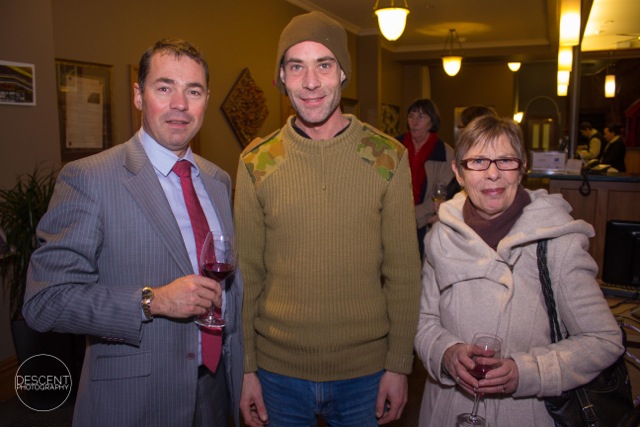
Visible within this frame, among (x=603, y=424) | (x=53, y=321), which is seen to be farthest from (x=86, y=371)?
(x=603, y=424)

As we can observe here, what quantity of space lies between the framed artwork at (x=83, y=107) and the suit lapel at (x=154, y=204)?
2724 mm

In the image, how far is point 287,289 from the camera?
66.2 inches

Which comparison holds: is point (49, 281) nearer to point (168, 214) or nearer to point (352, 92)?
point (168, 214)

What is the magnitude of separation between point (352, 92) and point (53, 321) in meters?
9.03

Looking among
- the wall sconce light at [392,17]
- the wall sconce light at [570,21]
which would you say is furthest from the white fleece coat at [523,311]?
the wall sconce light at [570,21]

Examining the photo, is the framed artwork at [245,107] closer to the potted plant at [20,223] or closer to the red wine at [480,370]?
the potted plant at [20,223]

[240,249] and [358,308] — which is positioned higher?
[240,249]

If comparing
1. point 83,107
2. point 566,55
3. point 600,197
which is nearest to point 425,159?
point 600,197

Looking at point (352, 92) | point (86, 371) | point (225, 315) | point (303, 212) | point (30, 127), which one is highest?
point (352, 92)

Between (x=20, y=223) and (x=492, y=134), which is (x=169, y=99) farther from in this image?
(x=20, y=223)

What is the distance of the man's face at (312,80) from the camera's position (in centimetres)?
166

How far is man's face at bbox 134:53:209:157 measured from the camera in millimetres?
1550

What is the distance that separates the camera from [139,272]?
55.9 inches

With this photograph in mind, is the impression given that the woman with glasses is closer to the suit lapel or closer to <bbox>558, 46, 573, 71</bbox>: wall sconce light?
the suit lapel
